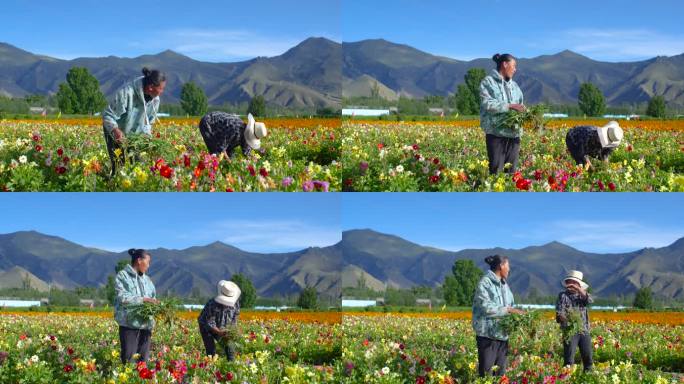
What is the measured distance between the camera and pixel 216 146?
9.87m

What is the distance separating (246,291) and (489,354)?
4.44 metres

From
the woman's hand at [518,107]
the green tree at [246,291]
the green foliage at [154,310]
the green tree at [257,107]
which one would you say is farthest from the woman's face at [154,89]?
the green tree at [257,107]

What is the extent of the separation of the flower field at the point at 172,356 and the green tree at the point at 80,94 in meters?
3.56

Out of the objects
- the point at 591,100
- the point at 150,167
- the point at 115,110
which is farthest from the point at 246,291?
the point at 591,100

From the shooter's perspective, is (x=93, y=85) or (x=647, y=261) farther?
(x=93, y=85)

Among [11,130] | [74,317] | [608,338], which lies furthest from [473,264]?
[11,130]

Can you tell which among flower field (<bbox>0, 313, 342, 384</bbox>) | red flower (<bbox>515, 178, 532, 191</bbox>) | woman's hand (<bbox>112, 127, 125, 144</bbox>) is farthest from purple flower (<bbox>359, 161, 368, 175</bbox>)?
woman's hand (<bbox>112, 127, 125, 144</bbox>)

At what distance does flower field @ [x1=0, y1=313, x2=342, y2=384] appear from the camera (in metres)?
8.94

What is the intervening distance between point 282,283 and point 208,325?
3045 mm

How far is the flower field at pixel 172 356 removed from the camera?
8.94 m

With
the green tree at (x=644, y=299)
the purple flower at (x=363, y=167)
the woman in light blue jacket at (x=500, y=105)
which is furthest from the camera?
the green tree at (x=644, y=299)

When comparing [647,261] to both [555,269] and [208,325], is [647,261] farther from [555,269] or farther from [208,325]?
[208,325]

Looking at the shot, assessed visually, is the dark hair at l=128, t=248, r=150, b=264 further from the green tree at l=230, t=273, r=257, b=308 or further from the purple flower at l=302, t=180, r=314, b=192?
the green tree at l=230, t=273, r=257, b=308

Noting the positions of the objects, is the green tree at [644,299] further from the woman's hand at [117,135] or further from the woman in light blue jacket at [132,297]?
the woman's hand at [117,135]
